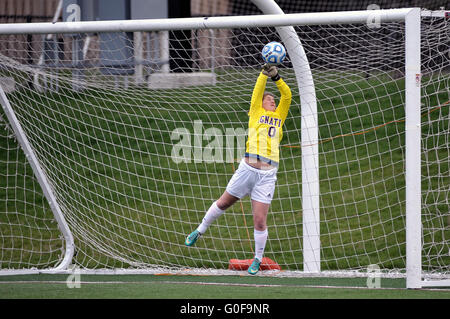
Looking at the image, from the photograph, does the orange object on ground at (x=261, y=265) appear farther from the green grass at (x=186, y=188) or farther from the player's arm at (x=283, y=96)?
the player's arm at (x=283, y=96)

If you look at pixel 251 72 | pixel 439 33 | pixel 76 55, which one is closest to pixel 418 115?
pixel 439 33

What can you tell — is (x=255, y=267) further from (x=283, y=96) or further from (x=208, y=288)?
(x=283, y=96)

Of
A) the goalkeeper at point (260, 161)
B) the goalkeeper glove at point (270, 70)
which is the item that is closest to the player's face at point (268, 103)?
the goalkeeper at point (260, 161)

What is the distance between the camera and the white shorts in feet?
22.0

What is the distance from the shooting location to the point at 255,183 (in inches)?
267

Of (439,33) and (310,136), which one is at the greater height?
(439,33)

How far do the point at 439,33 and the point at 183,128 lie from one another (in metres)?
3.80

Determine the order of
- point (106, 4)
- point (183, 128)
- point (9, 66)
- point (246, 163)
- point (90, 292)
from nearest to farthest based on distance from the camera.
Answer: point (90, 292) → point (246, 163) → point (9, 66) → point (183, 128) → point (106, 4)

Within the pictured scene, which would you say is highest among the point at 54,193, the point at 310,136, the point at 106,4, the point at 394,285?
the point at 106,4

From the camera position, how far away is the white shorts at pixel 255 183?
6.71 metres

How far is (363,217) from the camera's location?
9312 millimetres

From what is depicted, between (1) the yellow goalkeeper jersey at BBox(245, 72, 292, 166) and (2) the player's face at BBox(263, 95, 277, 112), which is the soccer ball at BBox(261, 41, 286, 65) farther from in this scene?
(2) the player's face at BBox(263, 95, 277, 112)

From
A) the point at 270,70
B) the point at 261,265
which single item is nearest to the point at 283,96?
the point at 270,70

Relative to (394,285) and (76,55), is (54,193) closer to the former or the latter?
(76,55)
